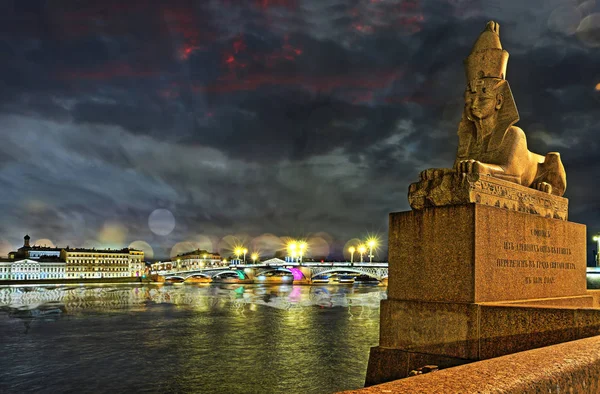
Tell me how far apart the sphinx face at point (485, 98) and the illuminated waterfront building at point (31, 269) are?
117 m

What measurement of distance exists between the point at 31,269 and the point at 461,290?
119 meters

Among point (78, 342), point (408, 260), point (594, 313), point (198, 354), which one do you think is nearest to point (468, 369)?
point (594, 313)

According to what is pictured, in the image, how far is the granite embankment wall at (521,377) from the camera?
203 cm

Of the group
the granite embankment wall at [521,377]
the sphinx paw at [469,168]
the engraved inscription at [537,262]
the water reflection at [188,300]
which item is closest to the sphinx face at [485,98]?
the sphinx paw at [469,168]

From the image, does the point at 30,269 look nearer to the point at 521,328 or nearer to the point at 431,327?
the point at 431,327

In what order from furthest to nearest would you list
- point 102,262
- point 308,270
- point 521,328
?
point 102,262 < point 308,270 < point 521,328

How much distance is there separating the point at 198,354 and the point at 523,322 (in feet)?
28.7

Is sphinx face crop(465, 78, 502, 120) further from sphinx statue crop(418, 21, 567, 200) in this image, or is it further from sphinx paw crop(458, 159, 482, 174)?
sphinx paw crop(458, 159, 482, 174)

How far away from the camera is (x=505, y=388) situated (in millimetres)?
2043

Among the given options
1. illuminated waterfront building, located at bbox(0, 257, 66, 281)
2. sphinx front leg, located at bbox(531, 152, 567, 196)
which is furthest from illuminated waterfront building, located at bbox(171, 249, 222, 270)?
sphinx front leg, located at bbox(531, 152, 567, 196)

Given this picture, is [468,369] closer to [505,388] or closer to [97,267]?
[505,388]

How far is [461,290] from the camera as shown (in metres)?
5.06

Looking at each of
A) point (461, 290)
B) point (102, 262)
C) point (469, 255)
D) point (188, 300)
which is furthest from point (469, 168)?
point (102, 262)

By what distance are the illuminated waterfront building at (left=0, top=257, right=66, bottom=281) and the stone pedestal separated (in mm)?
116441
